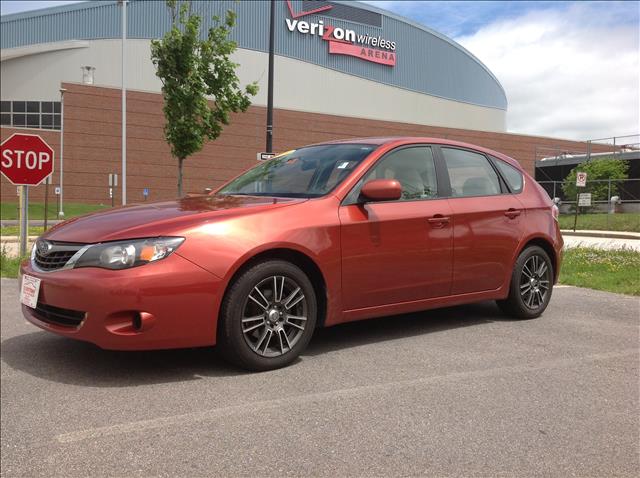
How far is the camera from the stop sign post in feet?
29.5

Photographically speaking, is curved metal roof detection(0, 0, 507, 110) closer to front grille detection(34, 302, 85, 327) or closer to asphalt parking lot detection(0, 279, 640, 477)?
front grille detection(34, 302, 85, 327)

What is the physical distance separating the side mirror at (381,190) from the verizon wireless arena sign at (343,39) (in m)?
48.9

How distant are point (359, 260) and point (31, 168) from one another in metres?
7.07

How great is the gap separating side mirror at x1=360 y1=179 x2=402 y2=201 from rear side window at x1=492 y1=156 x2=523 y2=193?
1.83 m

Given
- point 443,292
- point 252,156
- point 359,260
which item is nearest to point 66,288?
point 359,260

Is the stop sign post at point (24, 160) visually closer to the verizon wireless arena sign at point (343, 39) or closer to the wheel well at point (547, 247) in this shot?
the wheel well at point (547, 247)

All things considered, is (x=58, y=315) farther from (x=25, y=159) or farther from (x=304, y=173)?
(x=25, y=159)

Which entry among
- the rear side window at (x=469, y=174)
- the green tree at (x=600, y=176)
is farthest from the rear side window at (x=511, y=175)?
the green tree at (x=600, y=176)

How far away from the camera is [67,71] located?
4834 cm

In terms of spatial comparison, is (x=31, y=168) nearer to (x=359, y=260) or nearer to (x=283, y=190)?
(x=283, y=190)

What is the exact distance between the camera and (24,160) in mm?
9117

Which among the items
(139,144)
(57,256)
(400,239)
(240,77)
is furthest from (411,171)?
(240,77)

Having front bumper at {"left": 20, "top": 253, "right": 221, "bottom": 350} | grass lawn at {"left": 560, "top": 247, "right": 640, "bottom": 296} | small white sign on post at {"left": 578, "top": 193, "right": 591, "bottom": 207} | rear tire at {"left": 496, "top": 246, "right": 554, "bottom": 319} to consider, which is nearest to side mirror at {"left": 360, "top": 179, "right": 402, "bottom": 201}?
front bumper at {"left": 20, "top": 253, "right": 221, "bottom": 350}

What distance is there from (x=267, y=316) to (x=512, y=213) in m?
2.66
